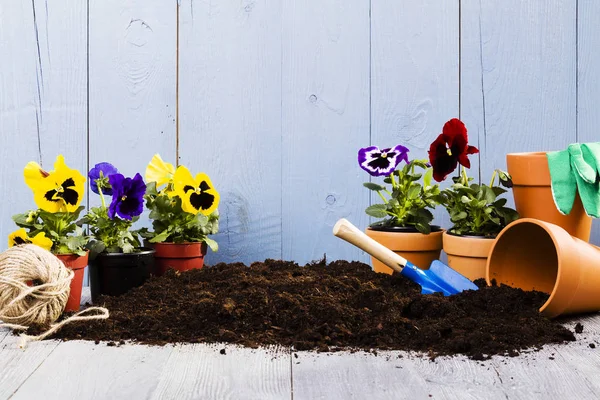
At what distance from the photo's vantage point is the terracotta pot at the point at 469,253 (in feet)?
8.01

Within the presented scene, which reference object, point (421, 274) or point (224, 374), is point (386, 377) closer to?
point (224, 374)

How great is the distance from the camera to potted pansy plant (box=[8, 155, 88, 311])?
7.43 feet

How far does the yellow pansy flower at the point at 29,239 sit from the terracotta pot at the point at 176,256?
1.33ft

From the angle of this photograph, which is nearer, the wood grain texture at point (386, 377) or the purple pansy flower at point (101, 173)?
the wood grain texture at point (386, 377)

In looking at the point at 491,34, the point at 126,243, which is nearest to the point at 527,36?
the point at 491,34

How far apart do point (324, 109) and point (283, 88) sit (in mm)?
185

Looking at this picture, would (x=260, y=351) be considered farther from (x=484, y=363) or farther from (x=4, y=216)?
(x=4, y=216)

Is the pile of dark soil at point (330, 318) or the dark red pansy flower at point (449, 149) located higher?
the dark red pansy flower at point (449, 149)

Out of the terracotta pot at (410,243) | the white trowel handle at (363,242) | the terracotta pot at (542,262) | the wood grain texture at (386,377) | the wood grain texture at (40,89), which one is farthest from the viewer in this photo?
the wood grain texture at (40,89)

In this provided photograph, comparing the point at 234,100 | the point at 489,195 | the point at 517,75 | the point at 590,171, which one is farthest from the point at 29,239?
the point at 517,75

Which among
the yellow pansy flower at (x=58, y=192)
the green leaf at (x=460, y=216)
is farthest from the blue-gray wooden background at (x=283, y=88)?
the yellow pansy flower at (x=58, y=192)

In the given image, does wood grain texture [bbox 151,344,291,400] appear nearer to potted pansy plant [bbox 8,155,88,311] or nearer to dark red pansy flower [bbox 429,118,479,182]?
potted pansy plant [bbox 8,155,88,311]

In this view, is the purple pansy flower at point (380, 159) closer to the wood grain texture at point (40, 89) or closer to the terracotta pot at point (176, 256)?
the terracotta pot at point (176, 256)

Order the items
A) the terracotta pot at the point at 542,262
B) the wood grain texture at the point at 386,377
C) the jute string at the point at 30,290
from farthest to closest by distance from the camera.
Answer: the terracotta pot at the point at 542,262, the jute string at the point at 30,290, the wood grain texture at the point at 386,377
